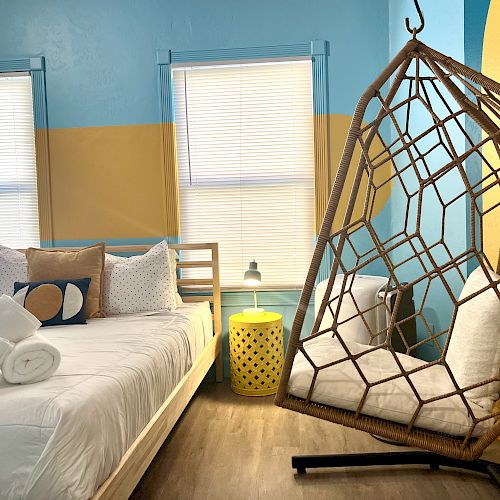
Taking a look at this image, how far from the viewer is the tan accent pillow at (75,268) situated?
3.38m

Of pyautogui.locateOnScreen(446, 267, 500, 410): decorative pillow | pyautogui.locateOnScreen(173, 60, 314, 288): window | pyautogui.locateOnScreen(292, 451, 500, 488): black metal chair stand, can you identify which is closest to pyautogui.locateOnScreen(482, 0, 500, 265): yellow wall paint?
pyautogui.locateOnScreen(446, 267, 500, 410): decorative pillow

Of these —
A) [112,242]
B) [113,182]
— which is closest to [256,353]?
[112,242]

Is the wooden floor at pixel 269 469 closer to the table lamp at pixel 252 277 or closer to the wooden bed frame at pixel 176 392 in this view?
the wooden bed frame at pixel 176 392

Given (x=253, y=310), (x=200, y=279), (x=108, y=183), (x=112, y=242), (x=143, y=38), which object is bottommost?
(x=253, y=310)

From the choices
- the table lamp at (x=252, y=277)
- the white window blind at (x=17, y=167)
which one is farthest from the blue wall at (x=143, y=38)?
the table lamp at (x=252, y=277)

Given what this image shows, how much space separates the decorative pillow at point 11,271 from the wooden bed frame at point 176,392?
564 mm

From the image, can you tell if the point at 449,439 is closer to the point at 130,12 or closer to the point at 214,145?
the point at 214,145

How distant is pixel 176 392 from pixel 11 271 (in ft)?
4.91

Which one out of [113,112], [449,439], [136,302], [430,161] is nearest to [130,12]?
[113,112]

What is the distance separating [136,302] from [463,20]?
2.23 metres

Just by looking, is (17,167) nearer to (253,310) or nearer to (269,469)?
(253,310)

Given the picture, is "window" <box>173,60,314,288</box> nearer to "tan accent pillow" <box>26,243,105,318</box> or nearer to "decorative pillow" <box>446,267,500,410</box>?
"tan accent pillow" <box>26,243,105,318</box>

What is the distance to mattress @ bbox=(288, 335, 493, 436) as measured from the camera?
1825mm

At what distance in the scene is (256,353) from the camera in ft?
11.7
